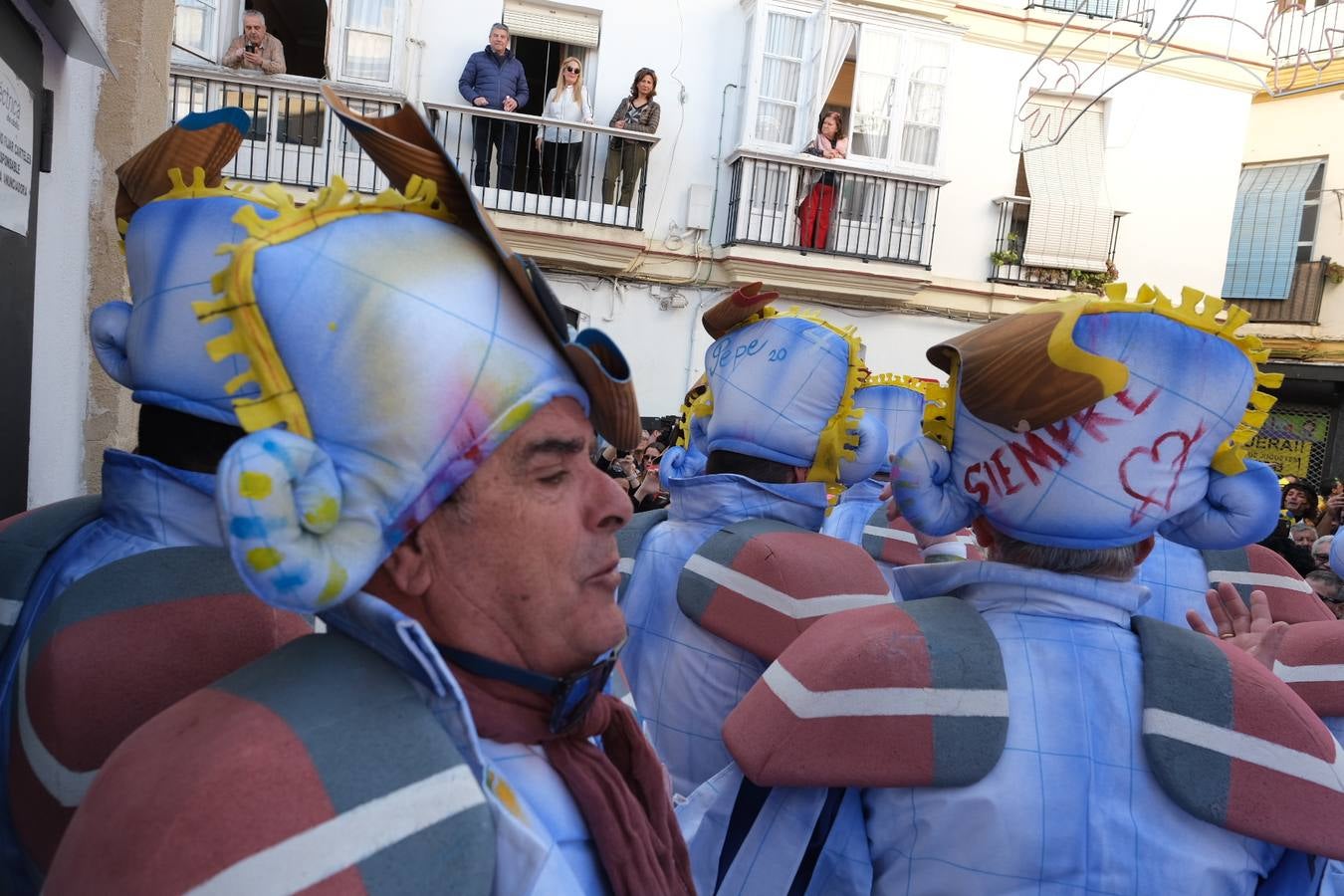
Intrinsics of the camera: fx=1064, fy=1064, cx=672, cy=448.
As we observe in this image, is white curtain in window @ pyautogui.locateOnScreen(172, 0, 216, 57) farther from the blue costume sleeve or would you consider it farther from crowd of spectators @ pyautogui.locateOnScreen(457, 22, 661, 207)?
the blue costume sleeve

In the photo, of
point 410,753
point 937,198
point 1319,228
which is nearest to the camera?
point 410,753

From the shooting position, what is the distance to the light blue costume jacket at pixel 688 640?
2.85m

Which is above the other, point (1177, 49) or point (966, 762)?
point (1177, 49)

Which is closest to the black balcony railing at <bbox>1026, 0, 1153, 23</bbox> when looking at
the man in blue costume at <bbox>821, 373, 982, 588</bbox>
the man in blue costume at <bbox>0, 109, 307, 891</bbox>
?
the man in blue costume at <bbox>821, 373, 982, 588</bbox>

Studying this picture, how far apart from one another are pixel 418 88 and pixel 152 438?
1125 centimetres

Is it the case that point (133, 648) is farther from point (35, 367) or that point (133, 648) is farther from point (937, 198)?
point (937, 198)

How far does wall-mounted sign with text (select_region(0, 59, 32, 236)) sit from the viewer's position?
253cm

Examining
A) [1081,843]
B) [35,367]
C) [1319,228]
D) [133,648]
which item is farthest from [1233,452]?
[1319,228]

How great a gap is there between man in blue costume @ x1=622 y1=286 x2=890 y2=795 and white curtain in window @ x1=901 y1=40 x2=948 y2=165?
34.5 ft

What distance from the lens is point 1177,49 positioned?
1373 centimetres

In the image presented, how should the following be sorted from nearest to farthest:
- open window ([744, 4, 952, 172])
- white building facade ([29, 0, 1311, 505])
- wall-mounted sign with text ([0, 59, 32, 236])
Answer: wall-mounted sign with text ([0, 59, 32, 236])
white building facade ([29, 0, 1311, 505])
open window ([744, 4, 952, 172])

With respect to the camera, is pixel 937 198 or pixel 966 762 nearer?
pixel 966 762

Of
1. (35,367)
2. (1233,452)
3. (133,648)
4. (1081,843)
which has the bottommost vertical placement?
(1081,843)

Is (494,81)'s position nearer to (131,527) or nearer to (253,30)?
(253,30)
